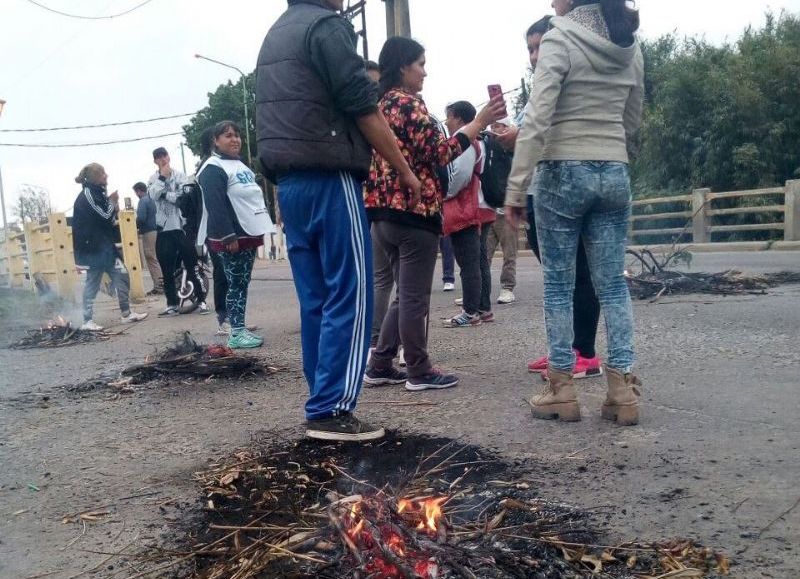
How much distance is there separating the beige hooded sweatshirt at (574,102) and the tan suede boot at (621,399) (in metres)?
0.93

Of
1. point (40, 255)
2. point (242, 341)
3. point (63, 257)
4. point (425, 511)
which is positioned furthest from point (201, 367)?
point (40, 255)

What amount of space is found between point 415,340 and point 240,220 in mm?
2736

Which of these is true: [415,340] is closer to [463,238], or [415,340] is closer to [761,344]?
[463,238]

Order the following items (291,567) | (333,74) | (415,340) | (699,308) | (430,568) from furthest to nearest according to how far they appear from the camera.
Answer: (699,308)
(415,340)
(333,74)
(291,567)
(430,568)

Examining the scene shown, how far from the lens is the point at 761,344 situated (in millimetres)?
5074

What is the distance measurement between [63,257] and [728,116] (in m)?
19.9

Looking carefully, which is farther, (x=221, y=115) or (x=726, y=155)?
(x=221, y=115)

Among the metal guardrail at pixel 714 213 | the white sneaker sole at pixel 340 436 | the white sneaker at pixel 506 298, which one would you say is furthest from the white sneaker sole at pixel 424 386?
the metal guardrail at pixel 714 213

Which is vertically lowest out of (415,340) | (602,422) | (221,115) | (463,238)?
(602,422)

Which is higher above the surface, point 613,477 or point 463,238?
point 463,238

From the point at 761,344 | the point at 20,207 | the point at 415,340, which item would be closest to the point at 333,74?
the point at 415,340

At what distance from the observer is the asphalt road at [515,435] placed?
97.0 inches

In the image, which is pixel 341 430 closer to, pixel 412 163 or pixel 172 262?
pixel 412 163

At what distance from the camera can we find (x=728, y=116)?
23.4 meters
